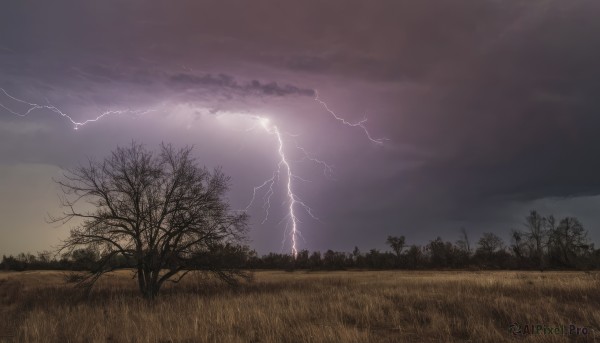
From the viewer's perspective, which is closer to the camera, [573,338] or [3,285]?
[573,338]

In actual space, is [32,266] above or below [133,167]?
below

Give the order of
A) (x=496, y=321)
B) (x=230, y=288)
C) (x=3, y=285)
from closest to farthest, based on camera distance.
Result: (x=496, y=321) → (x=230, y=288) → (x=3, y=285)

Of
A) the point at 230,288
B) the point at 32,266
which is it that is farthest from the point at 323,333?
the point at 32,266

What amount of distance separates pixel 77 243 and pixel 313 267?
6494 cm

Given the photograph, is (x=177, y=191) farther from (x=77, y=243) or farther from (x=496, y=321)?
(x=496, y=321)

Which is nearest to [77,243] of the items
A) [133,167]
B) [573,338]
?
[133,167]

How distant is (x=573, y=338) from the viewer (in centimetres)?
823

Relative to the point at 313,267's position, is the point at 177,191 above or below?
above

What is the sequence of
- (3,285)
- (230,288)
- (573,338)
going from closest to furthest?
(573,338) < (230,288) < (3,285)

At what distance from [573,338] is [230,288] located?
2086 cm

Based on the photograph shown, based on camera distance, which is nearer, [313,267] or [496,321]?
[496,321]

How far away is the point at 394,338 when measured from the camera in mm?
8852

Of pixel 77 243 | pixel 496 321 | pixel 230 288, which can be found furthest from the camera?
pixel 230 288

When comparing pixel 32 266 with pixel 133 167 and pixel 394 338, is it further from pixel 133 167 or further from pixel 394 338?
pixel 394 338
